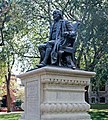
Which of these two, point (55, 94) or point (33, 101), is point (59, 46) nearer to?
point (55, 94)

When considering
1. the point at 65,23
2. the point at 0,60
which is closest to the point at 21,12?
the point at 0,60

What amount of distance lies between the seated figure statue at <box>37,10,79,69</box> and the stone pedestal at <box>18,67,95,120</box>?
1.26 feet

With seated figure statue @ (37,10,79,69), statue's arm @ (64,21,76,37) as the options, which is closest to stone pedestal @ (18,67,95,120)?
seated figure statue @ (37,10,79,69)

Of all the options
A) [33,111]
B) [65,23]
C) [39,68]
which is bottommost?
[33,111]

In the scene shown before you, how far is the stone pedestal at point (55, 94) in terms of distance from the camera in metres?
6.40

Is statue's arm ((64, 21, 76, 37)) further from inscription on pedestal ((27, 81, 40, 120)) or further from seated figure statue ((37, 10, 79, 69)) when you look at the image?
inscription on pedestal ((27, 81, 40, 120))

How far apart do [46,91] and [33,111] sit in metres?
0.70

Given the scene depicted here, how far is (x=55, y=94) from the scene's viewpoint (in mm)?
6559

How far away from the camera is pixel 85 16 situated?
50.0 feet

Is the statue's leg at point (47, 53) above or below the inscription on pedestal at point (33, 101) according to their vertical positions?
above

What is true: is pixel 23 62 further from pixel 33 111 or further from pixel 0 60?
pixel 33 111

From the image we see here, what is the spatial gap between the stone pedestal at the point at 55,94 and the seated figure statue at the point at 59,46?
1.26ft

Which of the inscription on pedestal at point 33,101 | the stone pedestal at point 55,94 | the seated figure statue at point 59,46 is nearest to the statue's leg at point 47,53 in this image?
the seated figure statue at point 59,46

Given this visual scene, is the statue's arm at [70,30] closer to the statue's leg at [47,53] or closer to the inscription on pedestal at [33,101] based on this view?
the statue's leg at [47,53]
